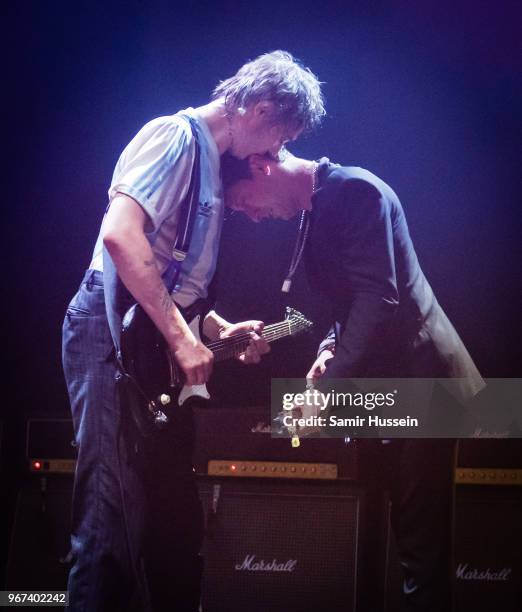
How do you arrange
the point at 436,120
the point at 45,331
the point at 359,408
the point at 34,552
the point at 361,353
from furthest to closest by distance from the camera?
the point at 45,331
the point at 436,120
the point at 34,552
the point at 359,408
the point at 361,353

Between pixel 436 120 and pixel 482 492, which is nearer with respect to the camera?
pixel 482 492

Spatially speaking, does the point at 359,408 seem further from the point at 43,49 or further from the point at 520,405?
Result: the point at 43,49

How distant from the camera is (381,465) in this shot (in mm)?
1981

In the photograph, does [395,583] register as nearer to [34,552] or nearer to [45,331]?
[34,552]

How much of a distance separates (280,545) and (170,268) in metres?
0.97

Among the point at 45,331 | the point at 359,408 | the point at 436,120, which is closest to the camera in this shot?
the point at 359,408

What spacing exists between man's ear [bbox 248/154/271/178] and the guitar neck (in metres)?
0.47

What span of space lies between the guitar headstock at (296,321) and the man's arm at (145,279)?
0.73m

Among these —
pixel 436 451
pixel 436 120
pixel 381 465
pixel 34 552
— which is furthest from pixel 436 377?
pixel 34 552

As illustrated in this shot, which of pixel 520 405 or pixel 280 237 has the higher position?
pixel 280 237

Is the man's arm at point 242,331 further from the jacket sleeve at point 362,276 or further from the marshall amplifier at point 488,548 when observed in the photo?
the marshall amplifier at point 488,548

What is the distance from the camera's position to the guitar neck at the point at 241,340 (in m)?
1.78

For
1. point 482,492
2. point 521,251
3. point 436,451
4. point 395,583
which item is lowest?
point 395,583

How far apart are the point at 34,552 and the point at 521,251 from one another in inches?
74.3
